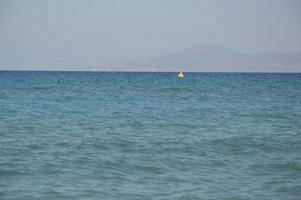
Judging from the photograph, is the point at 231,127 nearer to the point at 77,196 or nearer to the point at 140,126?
the point at 140,126

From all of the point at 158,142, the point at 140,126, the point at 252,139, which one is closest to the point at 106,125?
the point at 140,126

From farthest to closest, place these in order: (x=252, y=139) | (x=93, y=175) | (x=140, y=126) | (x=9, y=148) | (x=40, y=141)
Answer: (x=140, y=126)
(x=252, y=139)
(x=40, y=141)
(x=9, y=148)
(x=93, y=175)

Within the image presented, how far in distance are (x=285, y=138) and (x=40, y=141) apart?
801 centimetres

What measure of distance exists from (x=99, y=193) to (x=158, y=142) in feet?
19.5

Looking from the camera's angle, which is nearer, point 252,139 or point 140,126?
point 252,139

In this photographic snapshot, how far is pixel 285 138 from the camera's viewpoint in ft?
54.5

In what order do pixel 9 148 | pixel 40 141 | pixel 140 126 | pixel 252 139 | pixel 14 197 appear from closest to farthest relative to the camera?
pixel 14 197 → pixel 9 148 → pixel 40 141 → pixel 252 139 → pixel 140 126

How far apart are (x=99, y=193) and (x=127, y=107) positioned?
18943mm

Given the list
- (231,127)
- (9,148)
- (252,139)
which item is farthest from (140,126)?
(9,148)

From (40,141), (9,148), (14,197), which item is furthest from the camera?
A: (40,141)

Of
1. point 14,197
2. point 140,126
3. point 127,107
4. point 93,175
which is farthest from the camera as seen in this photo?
point 127,107

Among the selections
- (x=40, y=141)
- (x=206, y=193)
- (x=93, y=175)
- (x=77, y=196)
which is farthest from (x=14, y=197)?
(x=40, y=141)

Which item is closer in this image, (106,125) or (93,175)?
(93,175)

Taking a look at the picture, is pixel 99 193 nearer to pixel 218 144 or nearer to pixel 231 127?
pixel 218 144
